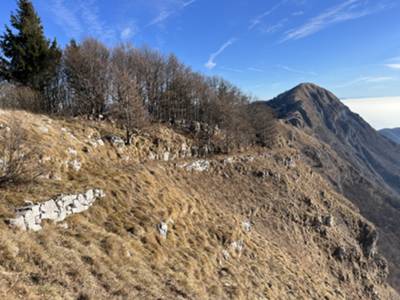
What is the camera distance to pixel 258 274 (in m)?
18.2

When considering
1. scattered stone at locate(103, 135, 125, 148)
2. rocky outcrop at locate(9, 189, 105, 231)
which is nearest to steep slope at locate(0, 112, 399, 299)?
rocky outcrop at locate(9, 189, 105, 231)

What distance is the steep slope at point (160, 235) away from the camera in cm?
842

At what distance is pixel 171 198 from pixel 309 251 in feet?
Answer: 78.1

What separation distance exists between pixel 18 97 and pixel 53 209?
67.9ft

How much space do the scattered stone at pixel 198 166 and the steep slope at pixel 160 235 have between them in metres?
0.17

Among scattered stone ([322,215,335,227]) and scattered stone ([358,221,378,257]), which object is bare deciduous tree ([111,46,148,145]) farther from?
scattered stone ([358,221,378,257])

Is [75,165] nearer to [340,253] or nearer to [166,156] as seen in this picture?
[166,156]

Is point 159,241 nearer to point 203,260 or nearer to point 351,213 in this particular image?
point 203,260

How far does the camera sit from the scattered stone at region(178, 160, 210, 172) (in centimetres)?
3100

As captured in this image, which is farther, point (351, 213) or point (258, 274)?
point (351, 213)

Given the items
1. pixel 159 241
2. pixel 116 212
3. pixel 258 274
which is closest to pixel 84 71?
pixel 116 212

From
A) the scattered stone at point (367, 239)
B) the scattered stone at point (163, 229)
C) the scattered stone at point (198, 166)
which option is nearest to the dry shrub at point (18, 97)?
the scattered stone at point (198, 166)

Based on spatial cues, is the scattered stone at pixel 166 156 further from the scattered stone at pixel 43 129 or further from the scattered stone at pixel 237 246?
the scattered stone at pixel 237 246

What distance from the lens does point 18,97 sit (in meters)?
25.4
